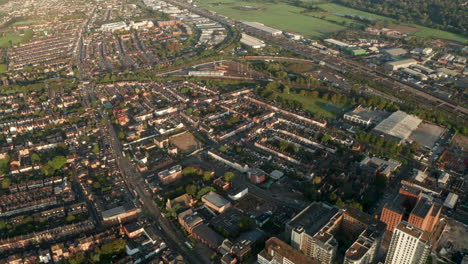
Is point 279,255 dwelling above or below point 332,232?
above

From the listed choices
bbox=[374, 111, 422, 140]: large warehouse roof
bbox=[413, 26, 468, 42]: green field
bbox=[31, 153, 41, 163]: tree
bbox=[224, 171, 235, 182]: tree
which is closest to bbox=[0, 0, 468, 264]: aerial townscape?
bbox=[374, 111, 422, 140]: large warehouse roof

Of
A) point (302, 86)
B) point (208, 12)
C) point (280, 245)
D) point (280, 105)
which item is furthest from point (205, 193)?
point (208, 12)

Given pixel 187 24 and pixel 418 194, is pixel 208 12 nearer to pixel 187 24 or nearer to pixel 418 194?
pixel 187 24

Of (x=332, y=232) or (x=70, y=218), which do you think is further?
(x=70, y=218)

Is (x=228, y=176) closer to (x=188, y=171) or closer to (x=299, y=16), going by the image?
(x=188, y=171)

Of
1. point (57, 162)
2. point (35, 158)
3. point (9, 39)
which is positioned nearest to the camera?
point (57, 162)

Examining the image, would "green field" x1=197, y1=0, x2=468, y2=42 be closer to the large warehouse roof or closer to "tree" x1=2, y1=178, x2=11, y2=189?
the large warehouse roof

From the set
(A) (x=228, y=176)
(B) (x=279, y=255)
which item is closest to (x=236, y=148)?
(A) (x=228, y=176)
